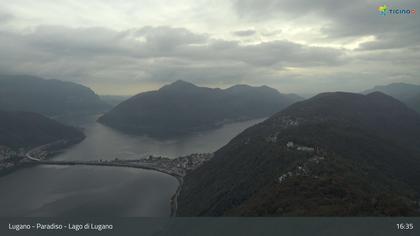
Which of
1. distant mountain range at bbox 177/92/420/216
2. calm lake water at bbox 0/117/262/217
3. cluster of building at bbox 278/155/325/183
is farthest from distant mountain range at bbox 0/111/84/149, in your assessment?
cluster of building at bbox 278/155/325/183

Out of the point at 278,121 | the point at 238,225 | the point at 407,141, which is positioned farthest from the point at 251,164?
the point at 407,141

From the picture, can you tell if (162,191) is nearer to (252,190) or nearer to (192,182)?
(192,182)

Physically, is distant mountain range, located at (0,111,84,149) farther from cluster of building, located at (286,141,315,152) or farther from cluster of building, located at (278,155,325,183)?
cluster of building, located at (278,155,325,183)

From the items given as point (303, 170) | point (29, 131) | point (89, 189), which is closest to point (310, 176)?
point (303, 170)

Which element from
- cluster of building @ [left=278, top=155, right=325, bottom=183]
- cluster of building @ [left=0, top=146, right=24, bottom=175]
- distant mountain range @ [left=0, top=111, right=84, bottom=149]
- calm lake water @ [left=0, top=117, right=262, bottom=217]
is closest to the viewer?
cluster of building @ [left=278, top=155, right=325, bottom=183]

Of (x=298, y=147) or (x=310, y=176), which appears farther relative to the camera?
(x=298, y=147)

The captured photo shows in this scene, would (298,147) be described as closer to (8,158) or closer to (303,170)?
(303,170)
